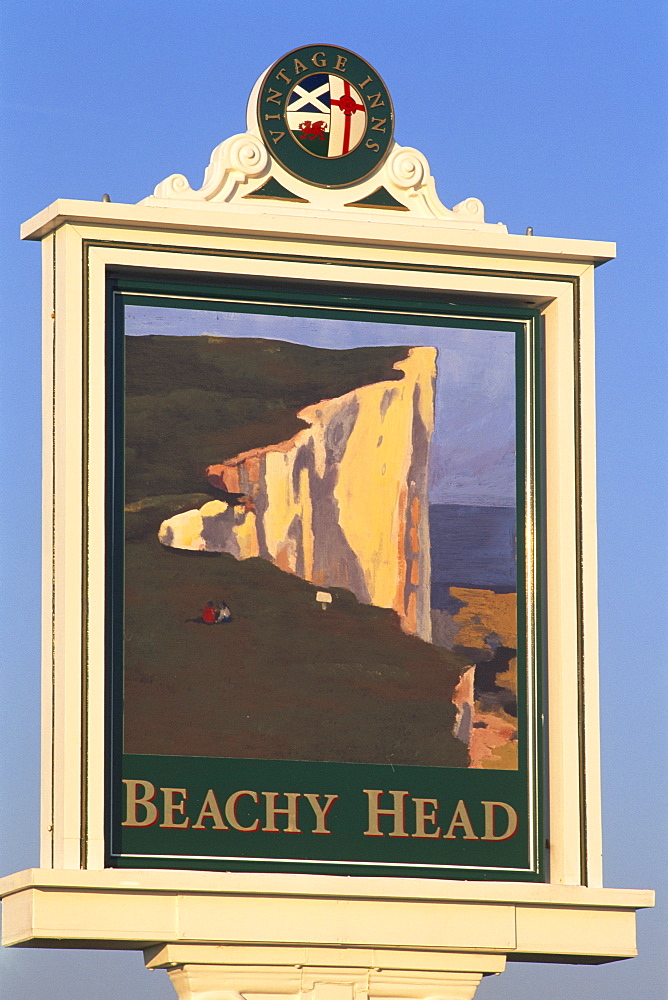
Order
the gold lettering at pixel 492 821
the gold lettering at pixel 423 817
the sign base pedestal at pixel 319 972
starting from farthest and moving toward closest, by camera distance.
A: the gold lettering at pixel 492 821 → the gold lettering at pixel 423 817 → the sign base pedestal at pixel 319 972

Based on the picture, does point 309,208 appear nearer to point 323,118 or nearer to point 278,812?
point 323,118

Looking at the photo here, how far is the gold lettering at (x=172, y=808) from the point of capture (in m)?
19.7

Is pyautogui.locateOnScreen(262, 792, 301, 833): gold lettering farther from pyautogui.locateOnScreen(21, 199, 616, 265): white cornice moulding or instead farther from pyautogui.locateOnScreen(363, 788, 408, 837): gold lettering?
pyautogui.locateOnScreen(21, 199, 616, 265): white cornice moulding

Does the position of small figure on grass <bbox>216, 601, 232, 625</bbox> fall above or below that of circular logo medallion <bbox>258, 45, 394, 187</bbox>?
below

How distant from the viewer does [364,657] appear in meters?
20.5

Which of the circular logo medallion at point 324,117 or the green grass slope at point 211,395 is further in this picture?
the circular logo medallion at point 324,117

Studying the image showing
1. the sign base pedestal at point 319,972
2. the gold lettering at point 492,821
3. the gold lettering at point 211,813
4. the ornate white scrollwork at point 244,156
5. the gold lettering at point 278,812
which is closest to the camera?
the sign base pedestal at point 319,972

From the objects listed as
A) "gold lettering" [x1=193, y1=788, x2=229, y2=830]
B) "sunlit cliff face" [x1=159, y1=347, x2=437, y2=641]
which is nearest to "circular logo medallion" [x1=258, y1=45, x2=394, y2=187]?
"sunlit cliff face" [x1=159, y1=347, x2=437, y2=641]

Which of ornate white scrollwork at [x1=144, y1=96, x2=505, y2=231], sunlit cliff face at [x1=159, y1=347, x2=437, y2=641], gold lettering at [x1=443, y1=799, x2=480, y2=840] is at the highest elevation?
ornate white scrollwork at [x1=144, y1=96, x2=505, y2=231]

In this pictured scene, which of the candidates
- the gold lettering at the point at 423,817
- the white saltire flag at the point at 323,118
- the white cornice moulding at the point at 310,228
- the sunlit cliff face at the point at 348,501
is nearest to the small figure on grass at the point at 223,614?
the sunlit cliff face at the point at 348,501

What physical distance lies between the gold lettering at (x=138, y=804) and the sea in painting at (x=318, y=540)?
0.81 feet

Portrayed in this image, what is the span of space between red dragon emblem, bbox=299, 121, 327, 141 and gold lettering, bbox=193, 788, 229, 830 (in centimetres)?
482

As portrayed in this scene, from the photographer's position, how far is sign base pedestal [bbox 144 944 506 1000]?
767 inches

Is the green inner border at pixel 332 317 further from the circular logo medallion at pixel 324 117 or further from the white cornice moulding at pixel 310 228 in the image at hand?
the circular logo medallion at pixel 324 117
